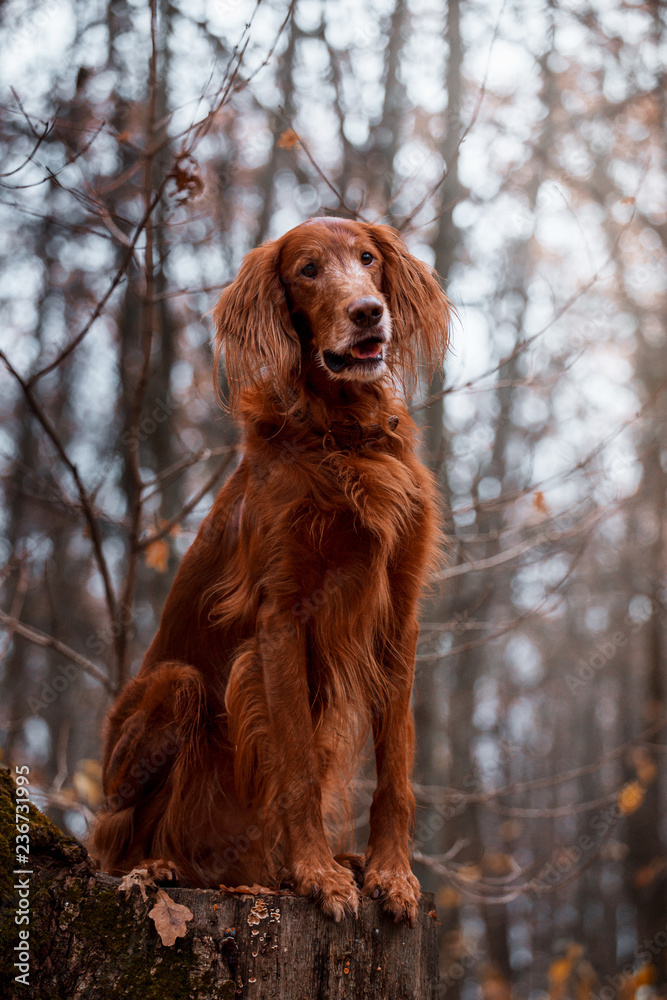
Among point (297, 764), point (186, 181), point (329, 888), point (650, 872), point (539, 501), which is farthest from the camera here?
point (650, 872)

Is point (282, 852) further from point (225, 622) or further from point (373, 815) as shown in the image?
point (225, 622)

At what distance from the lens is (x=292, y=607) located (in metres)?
2.72

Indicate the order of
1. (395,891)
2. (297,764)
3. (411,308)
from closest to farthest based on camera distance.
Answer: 1. (395,891)
2. (297,764)
3. (411,308)

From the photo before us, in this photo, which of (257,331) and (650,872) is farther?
(650,872)


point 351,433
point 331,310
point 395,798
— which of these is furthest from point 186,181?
point 395,798

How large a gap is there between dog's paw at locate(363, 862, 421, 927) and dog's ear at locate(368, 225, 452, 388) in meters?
1.83

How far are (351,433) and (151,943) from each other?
1736 millimetres

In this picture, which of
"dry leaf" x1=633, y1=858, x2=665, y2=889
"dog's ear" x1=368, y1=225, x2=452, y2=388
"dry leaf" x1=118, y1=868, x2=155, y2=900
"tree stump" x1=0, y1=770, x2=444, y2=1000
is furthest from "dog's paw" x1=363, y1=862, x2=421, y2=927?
"dry leaf" x1=633, y1=858, x2=665, y2=889

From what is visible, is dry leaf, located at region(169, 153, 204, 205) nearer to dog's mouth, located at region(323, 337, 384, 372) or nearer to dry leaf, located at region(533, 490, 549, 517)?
dog's mouth, located at region(323, 337, 384, 372)

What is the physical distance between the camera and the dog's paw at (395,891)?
2455 millimetres

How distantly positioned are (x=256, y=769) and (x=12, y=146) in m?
5.73

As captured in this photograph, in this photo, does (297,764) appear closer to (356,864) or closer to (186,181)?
(356,864)

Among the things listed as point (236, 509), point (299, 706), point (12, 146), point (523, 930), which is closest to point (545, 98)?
point (12, 146)

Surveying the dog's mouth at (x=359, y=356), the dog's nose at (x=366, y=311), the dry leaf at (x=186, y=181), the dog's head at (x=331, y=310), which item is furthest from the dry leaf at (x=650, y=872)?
the dry leaf at (x=186, y=181)
